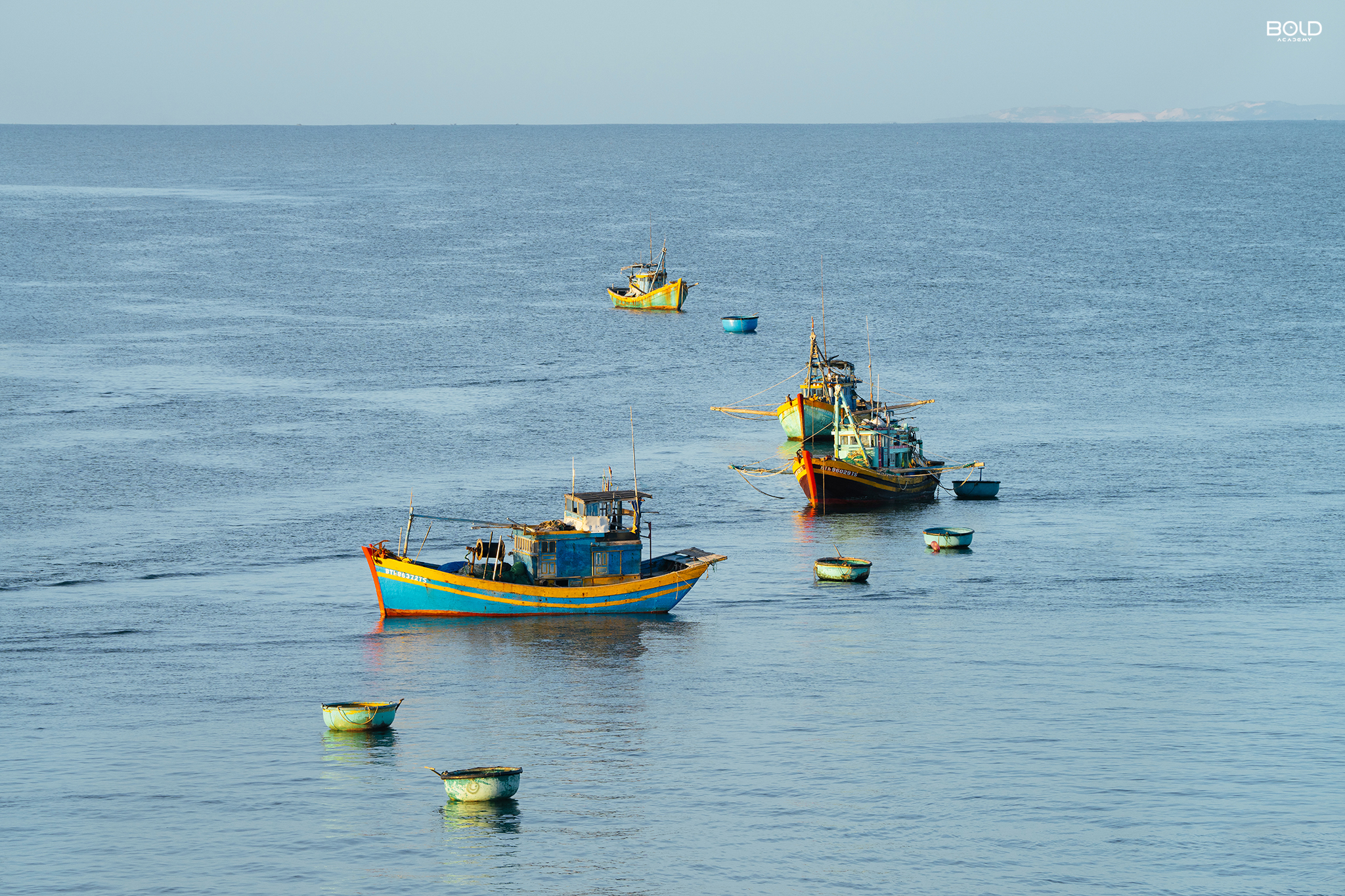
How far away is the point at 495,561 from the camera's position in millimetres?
69250

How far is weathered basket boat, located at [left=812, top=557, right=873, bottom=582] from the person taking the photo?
72562 mm

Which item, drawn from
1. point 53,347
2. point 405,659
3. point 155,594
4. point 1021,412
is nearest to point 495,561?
point 405,659

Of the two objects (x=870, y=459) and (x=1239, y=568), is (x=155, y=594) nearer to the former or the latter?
(x=870, y=459)

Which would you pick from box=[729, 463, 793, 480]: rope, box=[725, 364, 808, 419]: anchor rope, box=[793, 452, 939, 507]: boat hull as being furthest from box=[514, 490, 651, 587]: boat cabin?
box=[725, 364, 808, 419]: anchor rope

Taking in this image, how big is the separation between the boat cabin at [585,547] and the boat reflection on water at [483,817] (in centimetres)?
2038

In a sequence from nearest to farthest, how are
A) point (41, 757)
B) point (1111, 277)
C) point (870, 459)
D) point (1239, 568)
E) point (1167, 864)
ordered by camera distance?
point (1167, 864) → point (41, 757) → point (1239, 568) → point (870, 459) → point (1111, 277)

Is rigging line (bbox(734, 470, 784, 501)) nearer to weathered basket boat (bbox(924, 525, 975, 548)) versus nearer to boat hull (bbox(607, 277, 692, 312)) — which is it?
weathered basket boat (bbox(924, 525, 975, 548))

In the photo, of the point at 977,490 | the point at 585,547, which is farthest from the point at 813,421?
the point at 585,547

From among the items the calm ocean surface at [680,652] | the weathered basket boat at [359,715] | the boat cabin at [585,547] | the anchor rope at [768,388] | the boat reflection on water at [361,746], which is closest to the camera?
the calm ocean surface at [680,652]

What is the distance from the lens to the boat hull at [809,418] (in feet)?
333

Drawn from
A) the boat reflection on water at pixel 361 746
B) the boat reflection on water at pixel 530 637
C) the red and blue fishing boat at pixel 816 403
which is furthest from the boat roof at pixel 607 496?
the red and blue fishing boat at pixel 816 403

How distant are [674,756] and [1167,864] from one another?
1606cm

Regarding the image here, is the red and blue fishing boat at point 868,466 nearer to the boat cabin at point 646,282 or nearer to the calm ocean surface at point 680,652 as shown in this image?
the calm ocean surface at point 680,652

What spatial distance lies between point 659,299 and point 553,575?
10668cm
